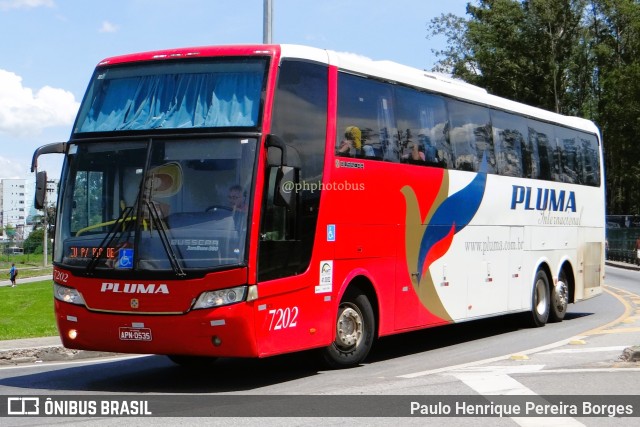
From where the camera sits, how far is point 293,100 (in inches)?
455

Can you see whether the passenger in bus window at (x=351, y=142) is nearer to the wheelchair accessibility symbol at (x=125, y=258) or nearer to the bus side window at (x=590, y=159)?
the wheelchair accessibility symbol at (x=125, y=258)

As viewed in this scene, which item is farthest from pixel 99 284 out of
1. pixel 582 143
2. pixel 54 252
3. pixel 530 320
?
pixel 582 143

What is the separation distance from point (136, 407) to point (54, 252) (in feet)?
9.05

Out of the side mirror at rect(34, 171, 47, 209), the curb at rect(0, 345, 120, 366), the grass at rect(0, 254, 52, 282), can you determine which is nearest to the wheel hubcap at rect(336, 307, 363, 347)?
the side mirror at rect(34, 171, 47, 209)

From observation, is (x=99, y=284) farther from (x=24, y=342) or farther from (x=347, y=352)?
(x=24, y=342)

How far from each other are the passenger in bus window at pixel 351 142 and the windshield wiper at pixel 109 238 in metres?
2.81

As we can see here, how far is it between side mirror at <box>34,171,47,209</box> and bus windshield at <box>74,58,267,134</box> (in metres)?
0.72

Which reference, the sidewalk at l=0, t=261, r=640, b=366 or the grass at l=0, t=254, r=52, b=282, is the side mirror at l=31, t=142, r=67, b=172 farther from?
the grass at l=0, t=254, r=52, b=282

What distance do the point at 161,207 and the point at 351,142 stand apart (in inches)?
115

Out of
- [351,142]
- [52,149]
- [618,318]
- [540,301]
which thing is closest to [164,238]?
[52,149]

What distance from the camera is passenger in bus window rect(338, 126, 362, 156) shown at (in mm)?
12533

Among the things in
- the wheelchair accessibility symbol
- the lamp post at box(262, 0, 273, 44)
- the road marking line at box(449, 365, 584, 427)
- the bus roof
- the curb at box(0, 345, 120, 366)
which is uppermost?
the lamp post at box(262, 0, 273, 44)

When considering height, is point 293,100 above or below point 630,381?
above

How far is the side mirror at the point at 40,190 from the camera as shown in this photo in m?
11.3
